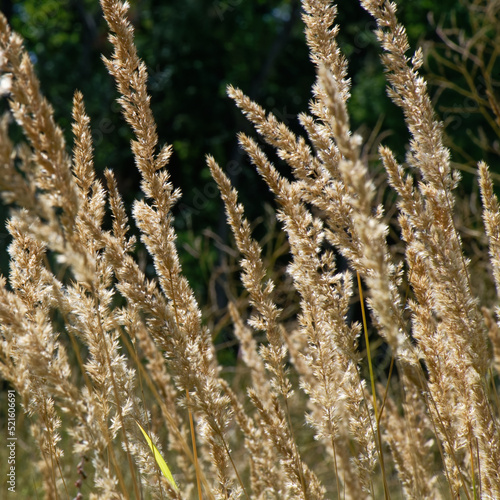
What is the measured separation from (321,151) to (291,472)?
0.72m

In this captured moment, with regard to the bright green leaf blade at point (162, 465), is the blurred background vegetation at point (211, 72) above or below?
above

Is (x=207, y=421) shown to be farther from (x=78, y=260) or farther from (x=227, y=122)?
(x=227, y=122)

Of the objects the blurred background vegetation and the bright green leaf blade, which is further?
the blurred background vegetation

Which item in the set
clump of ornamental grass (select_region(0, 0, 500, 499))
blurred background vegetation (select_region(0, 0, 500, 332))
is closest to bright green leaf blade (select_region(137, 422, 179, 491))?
clump of ornamental grass (select_region(0, 0, 500, 499))

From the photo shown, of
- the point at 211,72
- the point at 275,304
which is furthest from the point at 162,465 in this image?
the point at 211,72

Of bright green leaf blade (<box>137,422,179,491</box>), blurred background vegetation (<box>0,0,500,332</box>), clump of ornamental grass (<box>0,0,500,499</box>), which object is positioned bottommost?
bright green leaf blade (<box>137,422,179,491</box>)

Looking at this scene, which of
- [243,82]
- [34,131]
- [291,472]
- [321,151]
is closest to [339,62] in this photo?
[321,151]

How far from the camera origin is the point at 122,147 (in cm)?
1441

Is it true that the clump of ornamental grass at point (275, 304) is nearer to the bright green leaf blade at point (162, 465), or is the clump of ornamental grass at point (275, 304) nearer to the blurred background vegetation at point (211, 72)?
the bright green leaf blade at point (162, 465)

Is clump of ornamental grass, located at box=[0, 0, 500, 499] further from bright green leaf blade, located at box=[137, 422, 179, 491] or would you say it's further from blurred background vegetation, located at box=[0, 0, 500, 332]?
blurred background vegetation, located at box=[0, 0, 500, 332]

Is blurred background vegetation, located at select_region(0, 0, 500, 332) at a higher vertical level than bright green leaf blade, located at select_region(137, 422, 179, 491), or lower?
higher

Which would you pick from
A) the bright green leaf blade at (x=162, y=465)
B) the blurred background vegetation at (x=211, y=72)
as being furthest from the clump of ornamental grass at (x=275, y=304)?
the blurred background vegetation at (x=211, y=72)

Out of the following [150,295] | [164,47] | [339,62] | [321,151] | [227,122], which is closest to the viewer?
[150,295]

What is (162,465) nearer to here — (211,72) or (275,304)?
(275,304)
